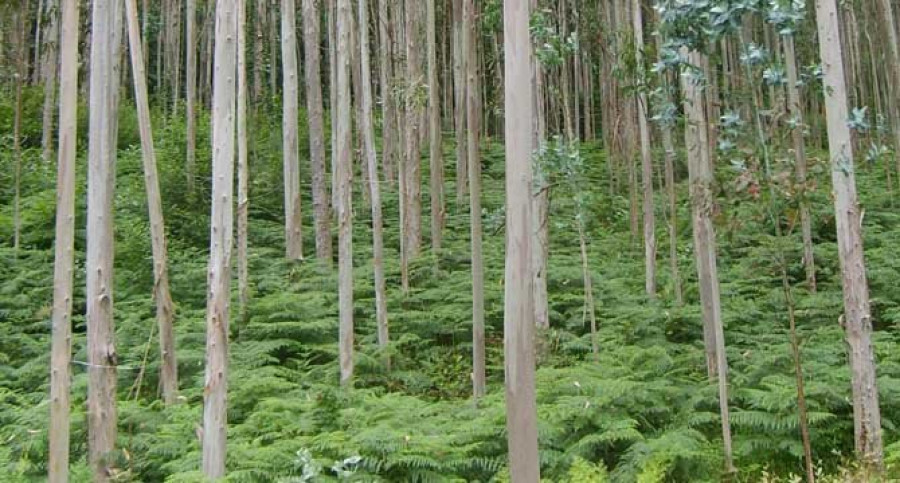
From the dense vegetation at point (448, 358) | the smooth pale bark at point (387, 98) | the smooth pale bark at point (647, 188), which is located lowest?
the dense vegetation at point (448, 358)

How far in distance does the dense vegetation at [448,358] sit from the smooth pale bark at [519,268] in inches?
67.2

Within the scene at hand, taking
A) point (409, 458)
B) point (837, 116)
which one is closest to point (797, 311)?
point (837, 116)

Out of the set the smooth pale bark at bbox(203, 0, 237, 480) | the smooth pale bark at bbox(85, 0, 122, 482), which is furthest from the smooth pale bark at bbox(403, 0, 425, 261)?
the smooth pale bark at bbox(203, 0, 237, 480)

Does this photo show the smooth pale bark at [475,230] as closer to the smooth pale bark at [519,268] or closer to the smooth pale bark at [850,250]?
the smooth pale bark at [519,268]

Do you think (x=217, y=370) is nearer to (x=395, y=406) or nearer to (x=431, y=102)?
(x=395, y=406)

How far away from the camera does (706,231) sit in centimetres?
688

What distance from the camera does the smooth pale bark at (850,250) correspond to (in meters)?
5.86

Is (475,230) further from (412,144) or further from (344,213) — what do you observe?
(412,144)

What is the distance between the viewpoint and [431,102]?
13578 mm

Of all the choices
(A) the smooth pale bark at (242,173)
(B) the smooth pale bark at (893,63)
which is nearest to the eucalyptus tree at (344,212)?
(A) the smooth pale bark at (242,173)

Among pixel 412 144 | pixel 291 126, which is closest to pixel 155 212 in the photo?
pixel 291 126

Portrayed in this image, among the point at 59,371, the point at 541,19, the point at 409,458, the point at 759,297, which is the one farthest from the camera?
the point at 759,297

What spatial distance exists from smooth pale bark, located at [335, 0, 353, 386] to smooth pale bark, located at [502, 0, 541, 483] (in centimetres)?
438

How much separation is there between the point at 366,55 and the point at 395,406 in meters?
4.89
